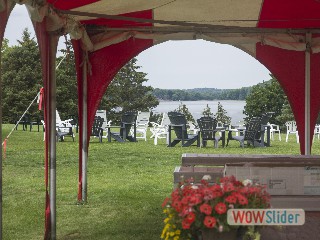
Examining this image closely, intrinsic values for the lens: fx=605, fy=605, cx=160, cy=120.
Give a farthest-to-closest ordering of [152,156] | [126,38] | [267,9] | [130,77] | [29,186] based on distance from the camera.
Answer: [130,77]
[152,156]
[29,186]
[126,38]
[267,9]

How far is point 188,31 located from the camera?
6.17m

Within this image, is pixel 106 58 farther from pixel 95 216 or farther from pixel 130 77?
pixel 130 77

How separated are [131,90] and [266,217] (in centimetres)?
2931

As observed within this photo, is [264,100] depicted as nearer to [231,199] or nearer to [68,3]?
[68,3]

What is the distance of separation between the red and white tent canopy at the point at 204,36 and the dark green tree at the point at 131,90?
24.0 meters

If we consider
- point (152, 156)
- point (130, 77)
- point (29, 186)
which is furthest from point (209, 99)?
point (29, 186)

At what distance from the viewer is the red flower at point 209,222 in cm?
223

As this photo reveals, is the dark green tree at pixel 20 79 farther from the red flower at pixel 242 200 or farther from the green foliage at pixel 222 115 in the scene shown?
the red flower at pixel 242 200

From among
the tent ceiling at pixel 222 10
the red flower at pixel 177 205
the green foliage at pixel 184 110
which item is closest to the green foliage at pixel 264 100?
the green foliage at pixel 184 110

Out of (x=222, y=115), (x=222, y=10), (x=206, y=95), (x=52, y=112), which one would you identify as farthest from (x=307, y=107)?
(x=206, y=95)

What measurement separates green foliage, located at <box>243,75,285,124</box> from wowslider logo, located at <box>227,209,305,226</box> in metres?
23.3

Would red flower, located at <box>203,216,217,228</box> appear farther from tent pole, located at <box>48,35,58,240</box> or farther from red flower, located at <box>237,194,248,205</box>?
tent pole, located at <box>48,35,58,240</box>

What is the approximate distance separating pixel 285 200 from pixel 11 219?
3.51m

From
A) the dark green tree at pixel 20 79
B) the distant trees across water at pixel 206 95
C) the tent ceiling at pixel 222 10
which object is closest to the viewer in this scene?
the tent ceiling at pixel 222 10
